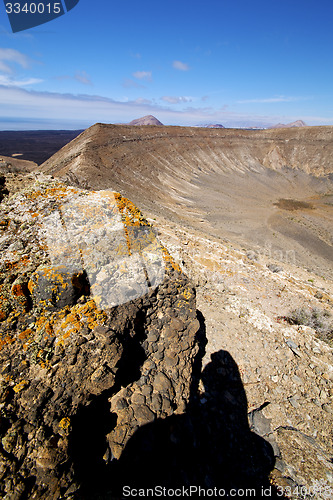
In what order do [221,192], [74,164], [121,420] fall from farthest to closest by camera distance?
[221,192] → [74,164] → [121,420]

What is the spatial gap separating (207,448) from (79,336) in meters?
3.03

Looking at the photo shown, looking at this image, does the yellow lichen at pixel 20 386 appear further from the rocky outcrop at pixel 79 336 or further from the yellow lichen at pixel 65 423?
the yellow lichen at pixel 65 423

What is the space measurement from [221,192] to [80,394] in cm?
3152

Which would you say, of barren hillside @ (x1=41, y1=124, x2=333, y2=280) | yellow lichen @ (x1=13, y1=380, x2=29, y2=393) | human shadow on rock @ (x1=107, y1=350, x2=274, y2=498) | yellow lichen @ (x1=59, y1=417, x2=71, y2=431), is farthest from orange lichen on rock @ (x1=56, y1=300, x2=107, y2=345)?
barren hillside @ (x1=41, y1=124, x2=333, y2=280)

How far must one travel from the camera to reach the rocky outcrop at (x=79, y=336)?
226 cm

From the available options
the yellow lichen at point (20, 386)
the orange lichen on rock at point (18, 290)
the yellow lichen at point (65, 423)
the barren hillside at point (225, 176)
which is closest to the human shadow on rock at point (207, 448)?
the yellow lichen at point (65, 423)

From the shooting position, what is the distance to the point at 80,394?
103 inches

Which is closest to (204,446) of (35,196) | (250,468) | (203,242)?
(250,468)

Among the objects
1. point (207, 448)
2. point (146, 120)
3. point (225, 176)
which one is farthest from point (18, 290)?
point (146, 120)

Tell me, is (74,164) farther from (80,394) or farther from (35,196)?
(80,394)

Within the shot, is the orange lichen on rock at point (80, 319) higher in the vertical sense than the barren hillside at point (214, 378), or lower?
higher

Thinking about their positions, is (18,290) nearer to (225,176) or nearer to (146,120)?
(225,176)

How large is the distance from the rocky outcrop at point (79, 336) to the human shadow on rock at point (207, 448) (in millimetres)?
213

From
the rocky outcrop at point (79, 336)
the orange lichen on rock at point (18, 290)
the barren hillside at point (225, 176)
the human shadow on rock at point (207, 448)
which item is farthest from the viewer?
the barren hillside at point (225, 176)
